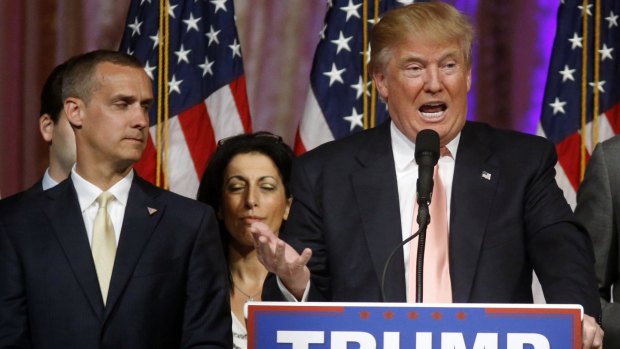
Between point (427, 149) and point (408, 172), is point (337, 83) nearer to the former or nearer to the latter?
point (408, 172)

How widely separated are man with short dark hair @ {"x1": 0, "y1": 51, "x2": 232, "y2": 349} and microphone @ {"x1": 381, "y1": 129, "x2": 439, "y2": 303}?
2.42 feet

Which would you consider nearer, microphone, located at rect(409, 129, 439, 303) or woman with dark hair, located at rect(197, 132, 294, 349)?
microphone, located at rect(409, 129, 439, 303)

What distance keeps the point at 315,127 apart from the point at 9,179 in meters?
1.33

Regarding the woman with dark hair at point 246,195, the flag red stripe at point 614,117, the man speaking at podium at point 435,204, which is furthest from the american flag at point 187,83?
the man speaking at podium at point 435,204

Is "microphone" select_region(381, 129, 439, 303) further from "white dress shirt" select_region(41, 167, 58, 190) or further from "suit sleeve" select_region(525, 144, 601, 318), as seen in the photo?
"white dress shirt" select_region(41, 167, 58, 190)

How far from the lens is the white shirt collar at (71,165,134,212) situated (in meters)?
2.85

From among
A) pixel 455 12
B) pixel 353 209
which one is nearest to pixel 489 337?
pixel 353 209

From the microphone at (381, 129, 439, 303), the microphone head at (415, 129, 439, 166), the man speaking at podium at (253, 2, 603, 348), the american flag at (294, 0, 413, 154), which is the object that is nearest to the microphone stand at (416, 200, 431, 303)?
the microphone at (381, 129, 439, 303)

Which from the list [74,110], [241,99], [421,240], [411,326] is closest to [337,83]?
[241,99]

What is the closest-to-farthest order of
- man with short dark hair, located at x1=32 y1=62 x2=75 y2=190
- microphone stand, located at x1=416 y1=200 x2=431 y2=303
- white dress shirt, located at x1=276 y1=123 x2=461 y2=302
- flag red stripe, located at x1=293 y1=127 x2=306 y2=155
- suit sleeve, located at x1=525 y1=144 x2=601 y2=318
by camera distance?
microphone stand, located at x1=416 y1=200 x2=431 y2=303 → suit sleeve, located at x1=525 y1=144 x2=601 y2=318 → white dress shirt, located at x1=276 y1=123 x2=461 y2=302 → man with short dark hair, located at x1=32 y1=62 x2=75 y2=190 → flag red stripe, located at x1=293 y1=127 x2=306 y2=155

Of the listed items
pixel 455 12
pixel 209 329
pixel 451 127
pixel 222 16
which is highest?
pixel 222 16

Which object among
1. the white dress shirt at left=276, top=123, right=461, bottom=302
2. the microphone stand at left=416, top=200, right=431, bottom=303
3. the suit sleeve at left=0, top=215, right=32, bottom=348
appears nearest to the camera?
the microphone stand at left=416, top=200, right=431, bottom=303

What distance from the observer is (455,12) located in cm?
260

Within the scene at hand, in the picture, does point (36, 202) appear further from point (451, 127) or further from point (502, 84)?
point (502, 84)
